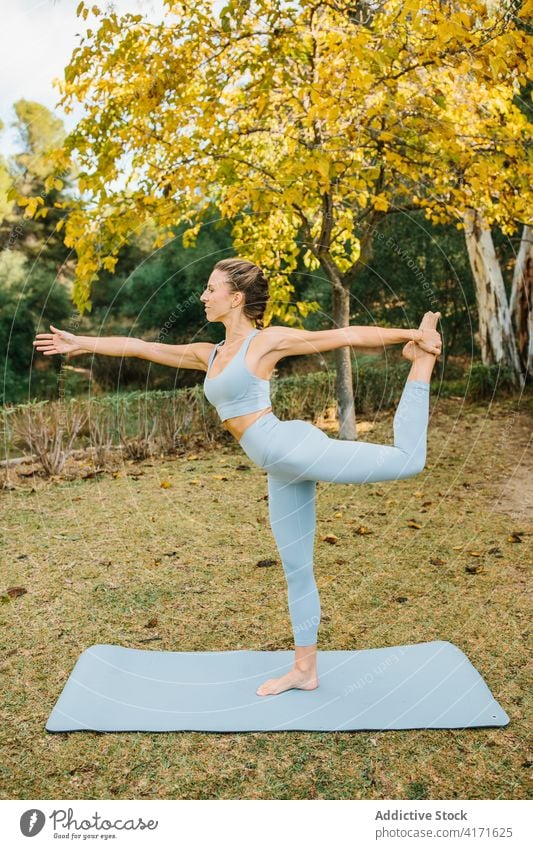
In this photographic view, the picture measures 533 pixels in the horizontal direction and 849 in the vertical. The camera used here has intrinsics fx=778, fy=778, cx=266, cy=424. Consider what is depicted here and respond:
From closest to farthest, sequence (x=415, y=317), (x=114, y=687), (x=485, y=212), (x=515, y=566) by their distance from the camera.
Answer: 1. (x=114, y=687)
2. (x=515, y=566)
3. (x=485, y=212)
4. (x=415, y=317)

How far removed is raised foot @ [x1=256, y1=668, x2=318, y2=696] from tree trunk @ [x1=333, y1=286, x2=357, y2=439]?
5109mm

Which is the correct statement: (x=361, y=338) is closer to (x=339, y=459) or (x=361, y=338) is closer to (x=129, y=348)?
(x=339, y=459)

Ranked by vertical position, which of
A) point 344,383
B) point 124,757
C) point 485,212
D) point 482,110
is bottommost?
point 124,757

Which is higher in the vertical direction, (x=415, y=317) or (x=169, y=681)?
(x=415, y=317)

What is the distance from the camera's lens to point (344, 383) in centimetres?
868

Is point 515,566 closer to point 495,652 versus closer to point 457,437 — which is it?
point 495,652

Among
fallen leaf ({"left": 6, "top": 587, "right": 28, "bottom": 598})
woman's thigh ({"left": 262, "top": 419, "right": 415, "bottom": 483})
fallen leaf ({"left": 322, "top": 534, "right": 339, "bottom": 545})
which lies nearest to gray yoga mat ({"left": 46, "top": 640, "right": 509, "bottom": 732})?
fallen leaf ({"left": 6, "top": 587, "right": 28, "bottom": 598})

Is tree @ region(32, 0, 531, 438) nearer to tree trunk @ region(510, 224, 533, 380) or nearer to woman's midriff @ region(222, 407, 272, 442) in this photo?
woman's midriff @ region(222, 407, 272, 442)

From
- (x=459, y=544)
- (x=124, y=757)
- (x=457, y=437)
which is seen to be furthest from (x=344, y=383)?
(x=124, y=757)

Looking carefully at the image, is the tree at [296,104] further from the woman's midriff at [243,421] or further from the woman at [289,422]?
the woman's midriff at [243,421]

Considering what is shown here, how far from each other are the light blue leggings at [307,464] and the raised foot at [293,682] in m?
0.25

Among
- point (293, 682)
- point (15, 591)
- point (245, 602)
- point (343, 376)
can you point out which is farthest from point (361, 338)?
point (343, 376)

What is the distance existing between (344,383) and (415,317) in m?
6.91

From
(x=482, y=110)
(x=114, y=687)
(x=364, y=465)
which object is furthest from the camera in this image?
(x=482, y=110)
